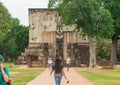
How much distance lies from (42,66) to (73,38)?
7.86m

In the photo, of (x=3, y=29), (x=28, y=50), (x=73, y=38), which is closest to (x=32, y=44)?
(x=28, y=50)

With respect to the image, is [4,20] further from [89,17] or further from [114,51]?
[89,17]

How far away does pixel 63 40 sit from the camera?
74.5 metres

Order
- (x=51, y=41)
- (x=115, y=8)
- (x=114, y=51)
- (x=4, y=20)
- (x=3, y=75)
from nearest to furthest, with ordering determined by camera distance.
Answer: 1. (x=3, y=75)
2. (x=115, y=8)
3. (x=51, y=41)
4. (x=114, y=51)
5. (x=4, y=20)

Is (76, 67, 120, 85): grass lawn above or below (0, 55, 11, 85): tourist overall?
below

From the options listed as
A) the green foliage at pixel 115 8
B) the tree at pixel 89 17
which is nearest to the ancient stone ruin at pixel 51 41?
the green foliage at pixel 115 8

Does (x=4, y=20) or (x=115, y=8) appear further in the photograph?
(x=4, y=20)

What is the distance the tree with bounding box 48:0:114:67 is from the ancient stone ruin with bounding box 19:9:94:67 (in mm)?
8320

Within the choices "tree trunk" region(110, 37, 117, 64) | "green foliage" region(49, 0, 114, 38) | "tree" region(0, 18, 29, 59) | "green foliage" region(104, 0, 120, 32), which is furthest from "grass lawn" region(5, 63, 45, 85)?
"tree" region(0, 18, 29, 59)

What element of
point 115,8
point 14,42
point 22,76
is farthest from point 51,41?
point 14,42

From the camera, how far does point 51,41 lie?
74812 millimetres

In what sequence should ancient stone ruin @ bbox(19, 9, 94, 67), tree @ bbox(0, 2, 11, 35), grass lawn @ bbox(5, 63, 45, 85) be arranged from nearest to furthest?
grass lawn @ bbox(5, 63, 45, 85) → ancient stone ruin @ bbox(19, 9, 94, 67) → tree @ bbox(0, 2, 11, 35)

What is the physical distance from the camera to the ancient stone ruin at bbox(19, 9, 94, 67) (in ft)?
238

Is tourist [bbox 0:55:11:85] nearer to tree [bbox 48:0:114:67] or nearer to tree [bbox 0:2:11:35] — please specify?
tree [bbox 48:0:114:67]
